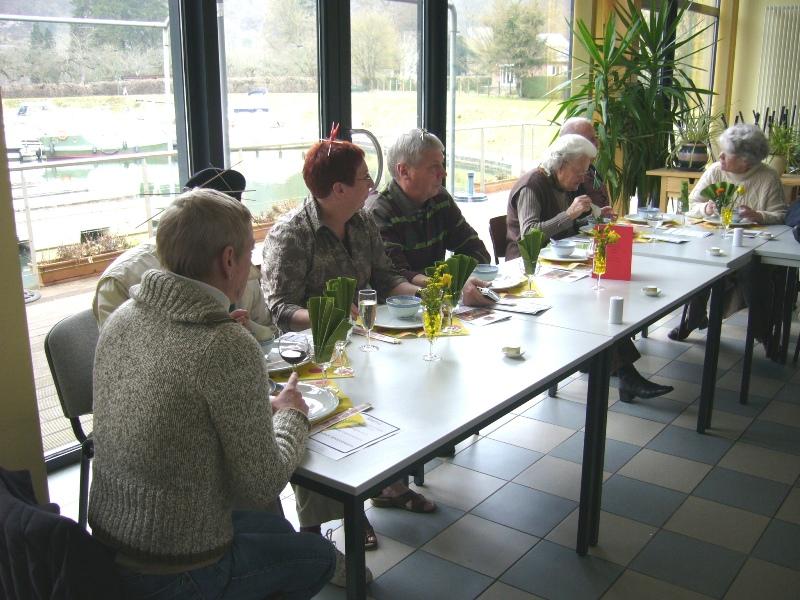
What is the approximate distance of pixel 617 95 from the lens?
19.9ft

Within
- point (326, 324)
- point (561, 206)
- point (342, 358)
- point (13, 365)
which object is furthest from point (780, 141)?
point (13, 365)

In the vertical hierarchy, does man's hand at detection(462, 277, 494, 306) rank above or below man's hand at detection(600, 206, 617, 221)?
below

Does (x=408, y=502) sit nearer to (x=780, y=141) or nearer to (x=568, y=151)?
(x=568, y=151)

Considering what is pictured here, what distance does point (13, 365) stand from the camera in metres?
2.01

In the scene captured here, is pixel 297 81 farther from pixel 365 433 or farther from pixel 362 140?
pixel 365 433

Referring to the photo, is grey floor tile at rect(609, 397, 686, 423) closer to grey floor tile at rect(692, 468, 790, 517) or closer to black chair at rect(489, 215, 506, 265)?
grey floor tile at rect(692, 468, 790, 517)

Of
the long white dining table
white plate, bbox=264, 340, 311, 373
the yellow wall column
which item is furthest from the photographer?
white plate, bbox=264, 340, 311, 373

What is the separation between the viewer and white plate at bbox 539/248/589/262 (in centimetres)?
343

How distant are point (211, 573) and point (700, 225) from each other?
3.64 metres

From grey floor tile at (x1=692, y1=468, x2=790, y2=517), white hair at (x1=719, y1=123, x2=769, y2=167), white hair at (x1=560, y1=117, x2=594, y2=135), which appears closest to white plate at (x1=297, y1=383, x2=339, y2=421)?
grey floor tile at (x1=692, y1=468, x2=790, y2=517)

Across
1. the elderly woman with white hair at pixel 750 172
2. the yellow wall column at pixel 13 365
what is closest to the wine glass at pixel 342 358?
the yellow wall column at pixel 13 365

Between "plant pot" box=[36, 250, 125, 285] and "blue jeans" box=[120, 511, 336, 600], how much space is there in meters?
1.81

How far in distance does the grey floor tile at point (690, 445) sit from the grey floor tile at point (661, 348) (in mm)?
1035

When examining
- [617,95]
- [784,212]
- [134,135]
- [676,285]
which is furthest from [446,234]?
[617,95]
